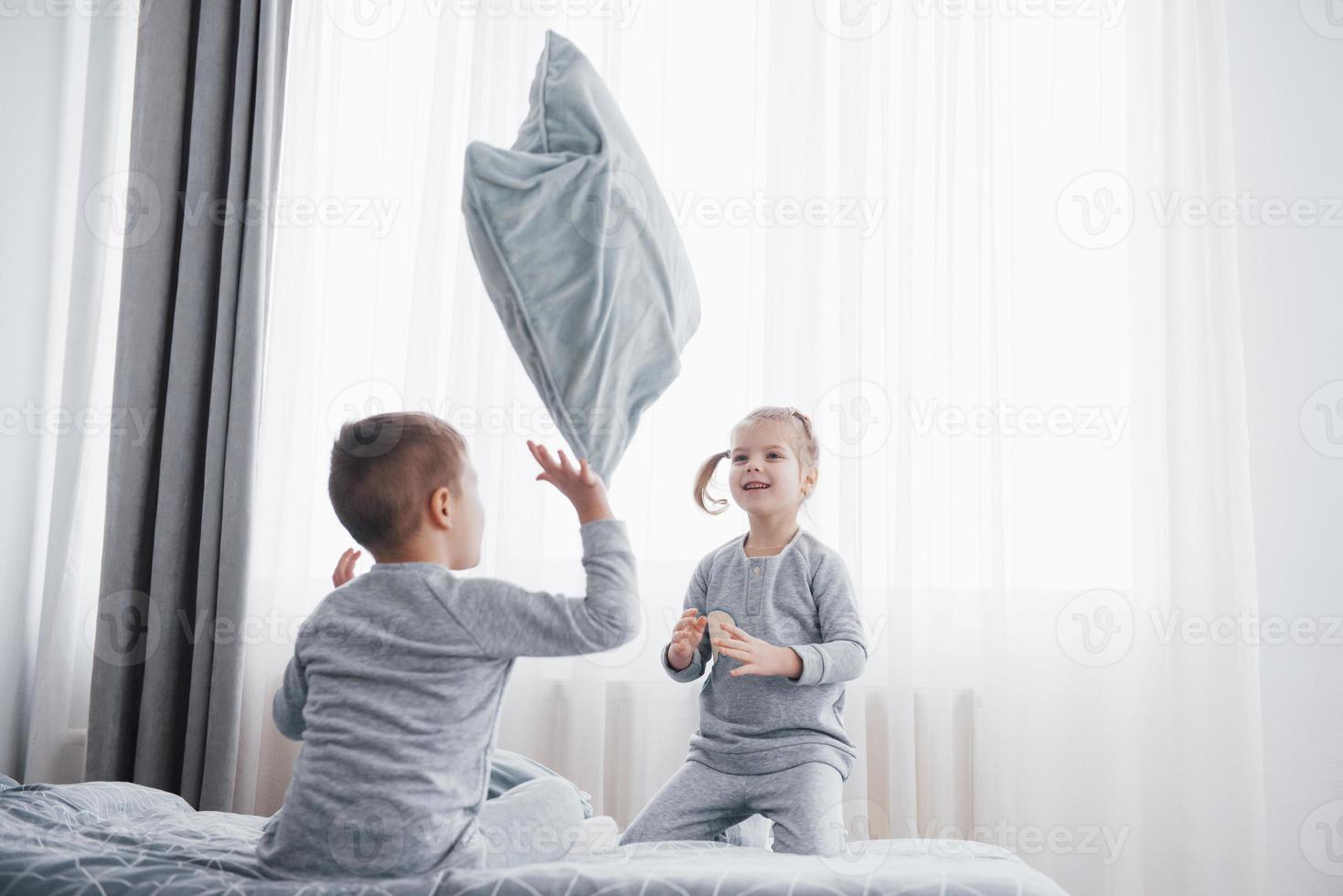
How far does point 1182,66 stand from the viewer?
2.25 m

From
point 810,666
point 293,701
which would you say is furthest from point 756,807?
point 293,701

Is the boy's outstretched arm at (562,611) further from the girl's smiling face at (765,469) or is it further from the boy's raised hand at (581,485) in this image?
the girl's smiling face at (765,469)

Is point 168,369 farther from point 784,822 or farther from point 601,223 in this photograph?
point 784,822

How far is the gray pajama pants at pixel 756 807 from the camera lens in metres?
1.41

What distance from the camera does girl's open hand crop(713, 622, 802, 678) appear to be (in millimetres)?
1382

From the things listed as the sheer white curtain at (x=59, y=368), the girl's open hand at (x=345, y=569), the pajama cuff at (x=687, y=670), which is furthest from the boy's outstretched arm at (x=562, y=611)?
the sheer white curtain at (x=59, y=368)

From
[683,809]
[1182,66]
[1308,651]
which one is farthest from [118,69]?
[1308,651]

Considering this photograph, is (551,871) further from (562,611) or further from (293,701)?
(293,701)

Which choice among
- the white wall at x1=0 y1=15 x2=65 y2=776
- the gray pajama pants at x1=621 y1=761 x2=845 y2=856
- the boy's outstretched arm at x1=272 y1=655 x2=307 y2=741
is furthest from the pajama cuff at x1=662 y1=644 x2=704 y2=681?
the white wall at x1=0 y1=15 x2=65 y2=776

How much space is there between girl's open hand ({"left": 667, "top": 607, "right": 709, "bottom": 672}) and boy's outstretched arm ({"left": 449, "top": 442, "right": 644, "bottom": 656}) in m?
0.40

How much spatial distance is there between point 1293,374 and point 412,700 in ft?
Answer: 6.98

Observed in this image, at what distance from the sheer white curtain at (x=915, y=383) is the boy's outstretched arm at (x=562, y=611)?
3.65ft

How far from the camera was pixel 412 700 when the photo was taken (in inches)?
42.5

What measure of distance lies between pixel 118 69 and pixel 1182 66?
2670 mm
